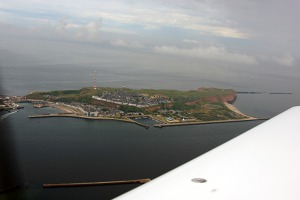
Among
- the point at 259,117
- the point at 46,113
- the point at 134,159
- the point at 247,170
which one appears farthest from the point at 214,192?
the point at 259,117

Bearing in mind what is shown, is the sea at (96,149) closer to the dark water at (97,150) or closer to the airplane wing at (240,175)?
the dark water at (97,150)

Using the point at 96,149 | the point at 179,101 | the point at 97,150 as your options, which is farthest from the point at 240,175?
the point at 179,101

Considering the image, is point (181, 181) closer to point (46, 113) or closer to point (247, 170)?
point (247, 170)

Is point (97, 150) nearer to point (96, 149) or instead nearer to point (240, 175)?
point (96, 149)

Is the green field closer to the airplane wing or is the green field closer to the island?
the island

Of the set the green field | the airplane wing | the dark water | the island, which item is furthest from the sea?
the airplane wing
